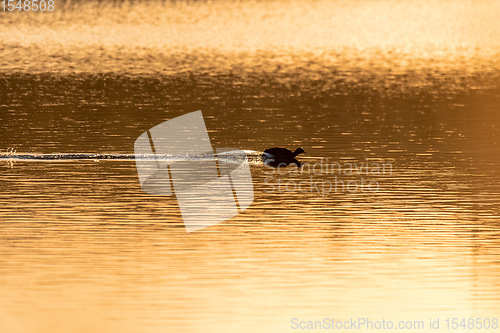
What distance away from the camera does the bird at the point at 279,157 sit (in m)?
21.4

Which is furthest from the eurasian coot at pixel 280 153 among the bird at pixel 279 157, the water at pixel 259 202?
the water at pixel 259 202

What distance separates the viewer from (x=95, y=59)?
45.8 meters

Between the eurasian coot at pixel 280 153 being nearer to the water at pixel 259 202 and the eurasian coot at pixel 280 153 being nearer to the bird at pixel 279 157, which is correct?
the bird at pixel 279 157

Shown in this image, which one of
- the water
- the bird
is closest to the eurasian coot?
the bird

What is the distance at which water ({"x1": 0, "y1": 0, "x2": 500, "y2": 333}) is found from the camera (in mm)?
12312

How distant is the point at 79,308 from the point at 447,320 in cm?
453

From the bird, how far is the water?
38cm

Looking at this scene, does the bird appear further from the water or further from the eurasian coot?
the water

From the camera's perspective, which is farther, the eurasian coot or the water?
the eurasian coot

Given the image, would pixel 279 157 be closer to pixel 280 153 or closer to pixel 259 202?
pixel 280 153


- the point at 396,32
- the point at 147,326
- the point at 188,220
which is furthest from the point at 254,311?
the point at 396,32

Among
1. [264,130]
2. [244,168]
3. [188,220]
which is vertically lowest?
[188,220]

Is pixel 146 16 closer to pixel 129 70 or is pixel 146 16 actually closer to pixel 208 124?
pixel 129 70

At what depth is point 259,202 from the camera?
58.5 feet
